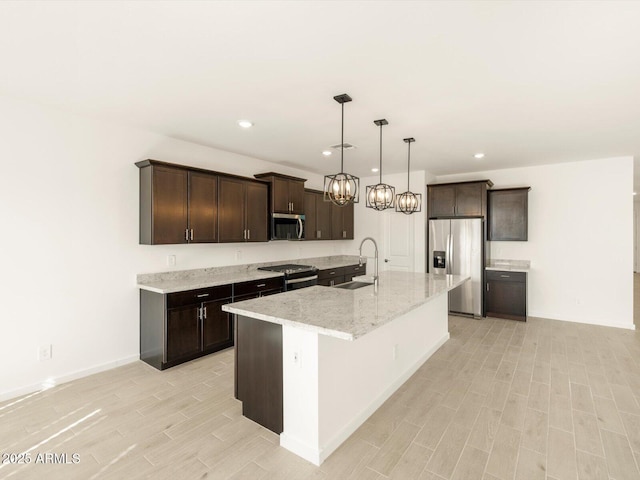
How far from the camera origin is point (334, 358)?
2223 millimetres

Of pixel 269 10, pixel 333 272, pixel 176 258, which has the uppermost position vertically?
pixel 269 10

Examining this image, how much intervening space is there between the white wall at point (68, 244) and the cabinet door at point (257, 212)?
40.7 inches

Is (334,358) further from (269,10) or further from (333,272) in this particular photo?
(333,272)

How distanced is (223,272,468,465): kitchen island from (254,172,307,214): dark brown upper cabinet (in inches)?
Answer: 87.0

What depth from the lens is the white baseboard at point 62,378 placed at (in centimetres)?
286

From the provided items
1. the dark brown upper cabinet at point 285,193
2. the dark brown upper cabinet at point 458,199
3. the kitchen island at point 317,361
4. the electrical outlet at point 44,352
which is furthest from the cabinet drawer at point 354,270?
the electrical outlet at point 44,352

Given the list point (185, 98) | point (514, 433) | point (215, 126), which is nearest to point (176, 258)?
point (215, 126)

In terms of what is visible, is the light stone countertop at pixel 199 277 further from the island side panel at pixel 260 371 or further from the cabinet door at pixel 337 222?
the island side panel at pixel 260 371

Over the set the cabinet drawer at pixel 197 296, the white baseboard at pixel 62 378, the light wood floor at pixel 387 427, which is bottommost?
the light wood floor at pixel 387 427

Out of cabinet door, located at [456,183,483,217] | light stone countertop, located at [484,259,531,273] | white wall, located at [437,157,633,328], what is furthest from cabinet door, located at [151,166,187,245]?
white wall, located at [437,157,633,328]

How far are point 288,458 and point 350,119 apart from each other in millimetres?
2954

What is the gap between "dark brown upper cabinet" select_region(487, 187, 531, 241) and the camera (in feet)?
17.9

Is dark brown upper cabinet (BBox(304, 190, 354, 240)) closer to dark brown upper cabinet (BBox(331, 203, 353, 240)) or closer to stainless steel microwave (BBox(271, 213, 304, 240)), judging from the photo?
dark brown upper cabinet (BBox(331, 203, 353, 240))

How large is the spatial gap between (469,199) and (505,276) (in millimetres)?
1419
